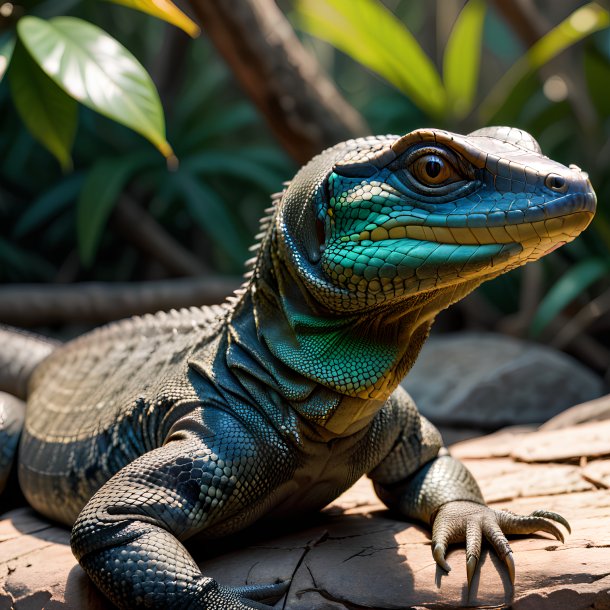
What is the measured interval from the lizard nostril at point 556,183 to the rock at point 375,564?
1363mm

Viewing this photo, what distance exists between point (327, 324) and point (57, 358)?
2.33 metres

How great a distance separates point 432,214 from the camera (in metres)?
2.82

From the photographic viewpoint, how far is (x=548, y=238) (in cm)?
270

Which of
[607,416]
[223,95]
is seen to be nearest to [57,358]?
[607,416]

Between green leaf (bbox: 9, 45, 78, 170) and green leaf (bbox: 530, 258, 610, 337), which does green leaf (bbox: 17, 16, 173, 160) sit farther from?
green leaf (bbox: 530, 258, 610, 337)

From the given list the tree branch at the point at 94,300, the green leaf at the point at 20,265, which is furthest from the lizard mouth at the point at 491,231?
the green leaf at the point at 20,265

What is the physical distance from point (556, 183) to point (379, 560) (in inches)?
63.1

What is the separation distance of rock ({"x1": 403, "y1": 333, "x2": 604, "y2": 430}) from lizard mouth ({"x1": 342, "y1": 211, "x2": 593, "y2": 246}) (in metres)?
4.47

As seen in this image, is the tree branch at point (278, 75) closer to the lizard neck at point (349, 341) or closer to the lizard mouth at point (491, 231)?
the lizard neck at point (349, 341)

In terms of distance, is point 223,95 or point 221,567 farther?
point 223,95

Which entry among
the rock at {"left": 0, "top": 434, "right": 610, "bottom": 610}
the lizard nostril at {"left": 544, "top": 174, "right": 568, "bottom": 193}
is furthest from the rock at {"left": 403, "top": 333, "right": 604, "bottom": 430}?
the lizard nostril at {"left": 544, "top": 174, "right": 568, "bottom": 193}

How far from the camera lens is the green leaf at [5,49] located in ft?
12.9

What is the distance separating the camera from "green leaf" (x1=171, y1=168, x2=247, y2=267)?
1054cm

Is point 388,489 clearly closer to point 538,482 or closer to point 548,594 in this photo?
point 538,482
